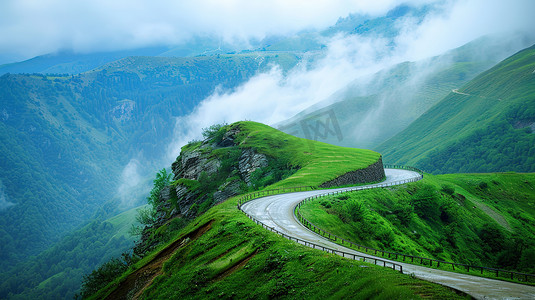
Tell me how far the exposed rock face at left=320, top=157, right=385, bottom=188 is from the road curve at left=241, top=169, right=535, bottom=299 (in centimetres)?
1248

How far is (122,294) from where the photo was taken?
126ft

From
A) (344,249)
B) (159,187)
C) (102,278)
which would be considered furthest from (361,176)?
(159,187)

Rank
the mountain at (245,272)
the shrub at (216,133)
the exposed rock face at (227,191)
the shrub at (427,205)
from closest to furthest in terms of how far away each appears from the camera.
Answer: the mountain at (245,272), the shrub at (427,205), the exposed rock face at (227,191), the shrub at (216,133)

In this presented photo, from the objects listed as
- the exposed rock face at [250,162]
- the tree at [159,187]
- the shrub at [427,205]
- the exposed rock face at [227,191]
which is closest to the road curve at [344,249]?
the shrub at [427,205]

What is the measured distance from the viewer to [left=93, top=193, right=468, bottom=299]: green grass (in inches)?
750

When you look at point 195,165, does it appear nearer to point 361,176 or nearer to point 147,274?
point 361,176

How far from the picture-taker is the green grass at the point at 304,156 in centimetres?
7750

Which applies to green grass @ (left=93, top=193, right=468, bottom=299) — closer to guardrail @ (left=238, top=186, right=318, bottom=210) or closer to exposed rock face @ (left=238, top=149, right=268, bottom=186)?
guardrail @ (left=238, top=186, right=318, bottom=210)

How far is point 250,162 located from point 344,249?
224ft

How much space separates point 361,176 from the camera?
88938mm

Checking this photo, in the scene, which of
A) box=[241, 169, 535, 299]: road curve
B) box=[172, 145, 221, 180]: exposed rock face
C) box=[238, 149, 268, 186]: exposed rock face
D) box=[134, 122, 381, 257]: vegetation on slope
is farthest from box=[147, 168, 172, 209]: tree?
box=[241, 169, 535, 299]: road curve

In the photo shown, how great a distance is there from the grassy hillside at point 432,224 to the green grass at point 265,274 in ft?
48.3

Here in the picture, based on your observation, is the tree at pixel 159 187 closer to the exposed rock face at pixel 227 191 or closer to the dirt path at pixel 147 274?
the exposed rock face at pixel 227 191

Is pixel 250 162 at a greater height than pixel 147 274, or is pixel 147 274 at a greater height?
pixel 250 162
